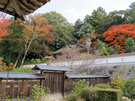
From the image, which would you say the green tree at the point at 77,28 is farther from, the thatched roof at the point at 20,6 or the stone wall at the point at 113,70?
the thatched roof at the point at 20,6

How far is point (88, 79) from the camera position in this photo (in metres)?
8.31

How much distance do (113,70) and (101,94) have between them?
216 inches

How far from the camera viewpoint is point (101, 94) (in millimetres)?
5598

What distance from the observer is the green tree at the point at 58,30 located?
76.2 feet

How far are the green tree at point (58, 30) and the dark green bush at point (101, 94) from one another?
17690 mm

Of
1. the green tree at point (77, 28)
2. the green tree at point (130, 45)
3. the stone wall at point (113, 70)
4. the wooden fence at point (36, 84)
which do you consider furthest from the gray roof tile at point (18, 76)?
the green tree at point (77, 28)

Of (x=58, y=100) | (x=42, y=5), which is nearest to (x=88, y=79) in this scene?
(x=58, y=100)

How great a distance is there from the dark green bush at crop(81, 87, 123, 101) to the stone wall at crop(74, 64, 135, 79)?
4.74m

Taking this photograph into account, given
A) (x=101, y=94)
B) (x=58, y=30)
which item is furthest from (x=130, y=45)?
(x=58, y=30)

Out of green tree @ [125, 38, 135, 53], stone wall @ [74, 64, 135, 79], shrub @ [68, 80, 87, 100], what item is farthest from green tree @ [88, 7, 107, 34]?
shrub @ [68, 80, 87, 100]

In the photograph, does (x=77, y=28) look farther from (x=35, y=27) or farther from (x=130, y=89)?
(x=130, y=89)

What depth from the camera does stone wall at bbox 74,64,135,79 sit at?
31.7 ft

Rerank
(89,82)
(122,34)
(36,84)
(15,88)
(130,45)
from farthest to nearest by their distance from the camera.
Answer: (122,34) < (130,45) < (89,82) < (36,84) < (15,88)

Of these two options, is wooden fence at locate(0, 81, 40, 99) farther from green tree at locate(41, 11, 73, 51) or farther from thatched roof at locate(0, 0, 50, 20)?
green tree at locate(41, 11, 73, 51)
